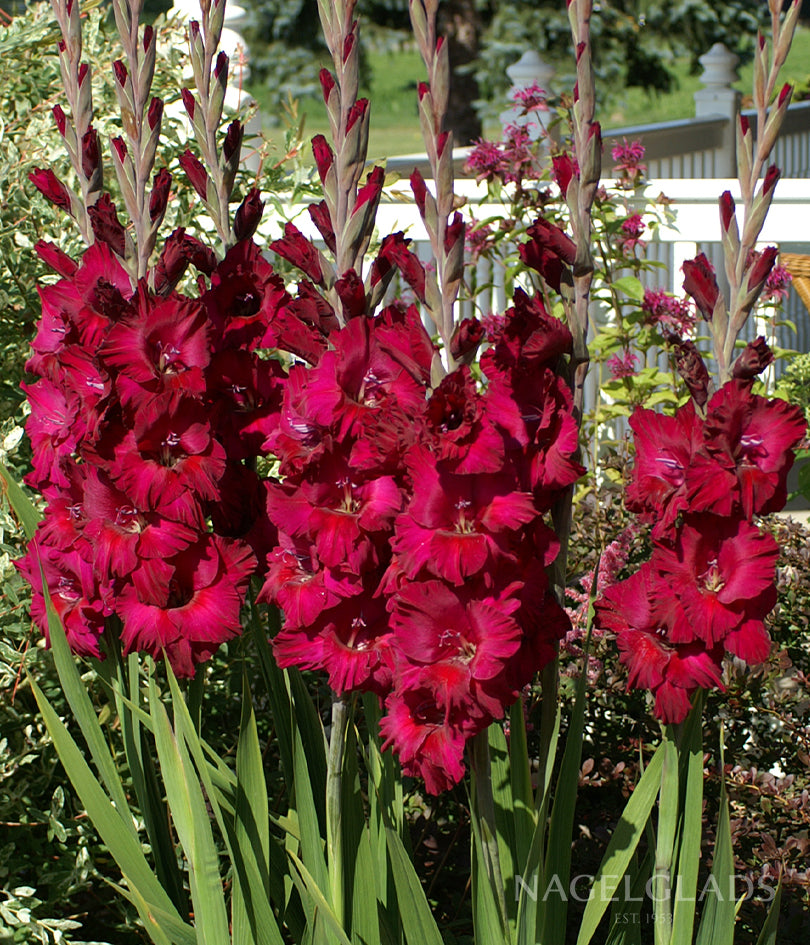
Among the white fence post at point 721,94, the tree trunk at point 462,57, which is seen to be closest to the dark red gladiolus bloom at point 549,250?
the white fence post at point 721,94

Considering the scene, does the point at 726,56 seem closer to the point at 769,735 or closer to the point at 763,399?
the point at 769,735

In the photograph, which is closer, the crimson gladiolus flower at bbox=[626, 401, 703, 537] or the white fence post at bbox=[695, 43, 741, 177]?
the crimson gladiolus flower at bbox=[626, 401, 703, 537]

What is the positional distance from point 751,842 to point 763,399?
1169mm

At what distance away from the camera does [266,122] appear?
18.1 meters

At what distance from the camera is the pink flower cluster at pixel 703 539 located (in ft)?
3.44

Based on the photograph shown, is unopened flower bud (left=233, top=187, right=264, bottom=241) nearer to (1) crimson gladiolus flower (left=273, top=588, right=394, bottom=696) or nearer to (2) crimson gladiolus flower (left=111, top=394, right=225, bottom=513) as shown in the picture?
(2) crimson gladiolus flower (left=111, top=394, right=225, bottom=513)

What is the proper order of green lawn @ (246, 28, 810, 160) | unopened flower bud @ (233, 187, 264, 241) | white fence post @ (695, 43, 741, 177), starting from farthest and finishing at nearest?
1. green lawn @ (246, 28, 810, 160)
2. white fence post @ (695, 43, 741, 177)
3. unopened flower bud @ (233, 187, 264, 241)

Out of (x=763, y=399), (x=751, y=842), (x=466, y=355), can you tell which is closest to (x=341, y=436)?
(x=466, y=355)

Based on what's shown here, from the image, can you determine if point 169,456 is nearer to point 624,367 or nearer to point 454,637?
point 454,637

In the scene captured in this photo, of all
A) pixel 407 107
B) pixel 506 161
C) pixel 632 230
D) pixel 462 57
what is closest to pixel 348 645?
pixel 632 230

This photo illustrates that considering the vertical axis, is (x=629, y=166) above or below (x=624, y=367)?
above

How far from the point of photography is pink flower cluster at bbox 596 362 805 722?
105cm

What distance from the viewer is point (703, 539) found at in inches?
43.1

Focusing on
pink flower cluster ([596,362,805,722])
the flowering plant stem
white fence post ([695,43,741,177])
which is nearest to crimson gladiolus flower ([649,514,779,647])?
pink flower cluster ([596,362,805,722])
